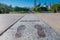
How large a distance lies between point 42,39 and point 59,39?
0.39 m

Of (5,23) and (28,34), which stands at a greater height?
(28,34)

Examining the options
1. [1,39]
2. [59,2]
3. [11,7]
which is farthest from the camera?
[11,7]

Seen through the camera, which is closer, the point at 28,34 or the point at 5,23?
the point at 28,34

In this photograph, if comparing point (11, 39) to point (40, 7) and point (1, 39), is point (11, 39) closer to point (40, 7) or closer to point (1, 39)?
point (1, 39)

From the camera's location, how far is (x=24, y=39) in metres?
3.97

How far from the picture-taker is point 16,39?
13.0 ft

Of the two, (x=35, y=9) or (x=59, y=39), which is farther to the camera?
(x=35, y=9)

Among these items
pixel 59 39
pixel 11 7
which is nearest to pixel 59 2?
pixel 11 7

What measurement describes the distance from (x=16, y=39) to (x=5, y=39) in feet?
0.83

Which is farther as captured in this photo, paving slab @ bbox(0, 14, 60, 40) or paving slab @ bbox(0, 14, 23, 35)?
paving slab @ bbox(0, 14, 23, 35)

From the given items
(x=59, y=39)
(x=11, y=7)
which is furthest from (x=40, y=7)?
(x=59, y=39)

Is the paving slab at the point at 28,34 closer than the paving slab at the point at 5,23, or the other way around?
the paving slab at the point at 28,34

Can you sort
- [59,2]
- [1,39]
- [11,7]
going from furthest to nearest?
[11,7], [59,2], [1,39]

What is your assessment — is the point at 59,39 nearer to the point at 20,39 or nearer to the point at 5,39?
the point at 20,39
